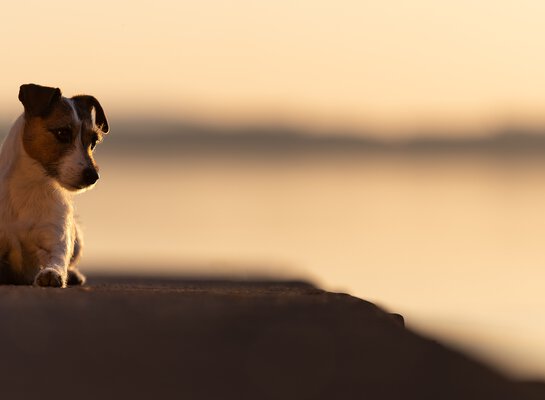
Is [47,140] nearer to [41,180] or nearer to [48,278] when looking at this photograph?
[41,180]

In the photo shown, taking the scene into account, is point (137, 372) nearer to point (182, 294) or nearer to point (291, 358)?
point (291, 358)

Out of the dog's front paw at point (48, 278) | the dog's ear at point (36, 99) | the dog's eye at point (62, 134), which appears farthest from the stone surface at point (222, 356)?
the dog's ear at point (36, 99)

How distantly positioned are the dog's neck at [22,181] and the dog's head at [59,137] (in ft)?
0.19

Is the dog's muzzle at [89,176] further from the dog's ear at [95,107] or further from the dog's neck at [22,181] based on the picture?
the dog's ear at [95,107]

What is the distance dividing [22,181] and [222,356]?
4.28 metres

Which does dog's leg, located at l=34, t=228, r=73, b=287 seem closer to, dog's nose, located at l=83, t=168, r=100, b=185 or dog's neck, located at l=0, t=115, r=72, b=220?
dog's neck, located at l=0, t=115, r=72, b=220

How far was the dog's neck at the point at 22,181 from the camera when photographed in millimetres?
8062

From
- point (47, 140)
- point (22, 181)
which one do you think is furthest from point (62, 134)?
point (22, 181)

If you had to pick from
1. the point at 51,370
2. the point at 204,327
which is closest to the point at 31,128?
the point at 204,327

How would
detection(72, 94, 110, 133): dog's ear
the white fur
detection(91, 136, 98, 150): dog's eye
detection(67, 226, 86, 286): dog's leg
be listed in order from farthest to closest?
detection(67, 226, 86, 286): dog's leg, detection(72, 94, 110, 133): dog's ear, detection(91, 136, 98, 150): dog's eye, the white fur

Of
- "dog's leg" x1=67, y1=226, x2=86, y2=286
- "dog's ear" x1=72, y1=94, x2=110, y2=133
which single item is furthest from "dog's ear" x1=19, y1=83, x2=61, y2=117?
"dog's leg" x1=67, y1=226, x2=86, y2=286

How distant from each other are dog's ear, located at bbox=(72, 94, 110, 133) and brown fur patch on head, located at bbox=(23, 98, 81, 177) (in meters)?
0.45

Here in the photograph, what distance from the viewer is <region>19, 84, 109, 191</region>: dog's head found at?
26.9 feet

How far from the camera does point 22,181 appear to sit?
8.12 metres
